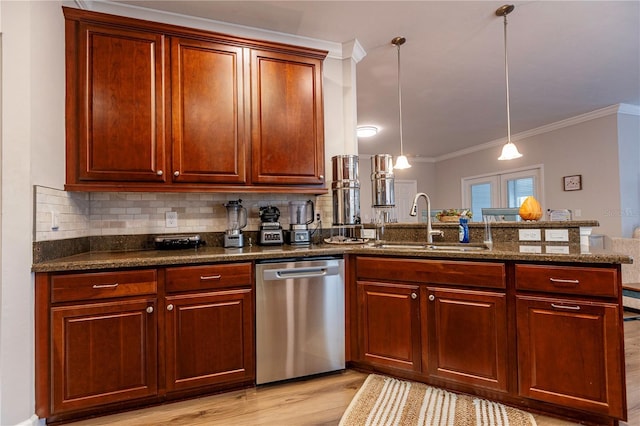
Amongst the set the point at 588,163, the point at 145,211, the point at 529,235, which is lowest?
the point at 529,235

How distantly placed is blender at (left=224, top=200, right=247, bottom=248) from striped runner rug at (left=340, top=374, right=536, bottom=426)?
1306mm

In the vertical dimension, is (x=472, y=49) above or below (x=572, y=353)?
above

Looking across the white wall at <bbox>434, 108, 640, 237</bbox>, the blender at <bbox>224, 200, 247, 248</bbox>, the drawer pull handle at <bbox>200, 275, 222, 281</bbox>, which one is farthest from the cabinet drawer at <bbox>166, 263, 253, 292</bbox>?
the white wall at <bbox>434, 108, 640, 237</bbox>

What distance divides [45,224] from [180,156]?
83cm

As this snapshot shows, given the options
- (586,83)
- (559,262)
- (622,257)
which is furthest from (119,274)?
(586,83)

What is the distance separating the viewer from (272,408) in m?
1.90

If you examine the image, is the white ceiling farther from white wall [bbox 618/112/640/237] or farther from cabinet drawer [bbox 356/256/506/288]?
cabinet drawer [bbox 356/256/506/288]

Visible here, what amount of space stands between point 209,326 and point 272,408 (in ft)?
1.91

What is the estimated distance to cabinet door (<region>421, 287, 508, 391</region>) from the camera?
1862 millimetres

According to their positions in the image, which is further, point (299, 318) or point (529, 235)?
point (529, 235)

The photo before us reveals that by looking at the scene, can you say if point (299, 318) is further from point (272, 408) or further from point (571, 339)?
point (571, 339)

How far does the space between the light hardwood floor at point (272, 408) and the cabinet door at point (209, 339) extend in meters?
0.11

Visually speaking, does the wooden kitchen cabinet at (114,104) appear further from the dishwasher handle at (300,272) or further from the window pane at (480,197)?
the window pane at (480,197)

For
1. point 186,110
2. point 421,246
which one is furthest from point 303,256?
point 186,110
